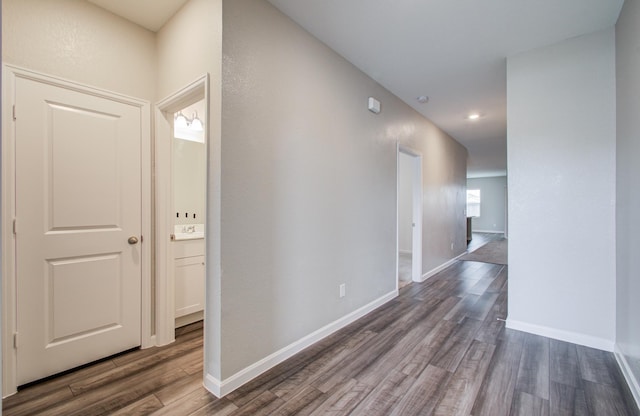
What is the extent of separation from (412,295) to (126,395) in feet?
10.4

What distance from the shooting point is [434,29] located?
2582mm

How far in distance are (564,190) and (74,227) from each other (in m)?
3.97

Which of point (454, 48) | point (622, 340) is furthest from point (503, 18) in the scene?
point (622, 340)

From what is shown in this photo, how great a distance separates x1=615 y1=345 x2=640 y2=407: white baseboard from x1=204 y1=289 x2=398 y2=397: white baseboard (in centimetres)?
201

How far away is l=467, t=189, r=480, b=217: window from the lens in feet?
43.8

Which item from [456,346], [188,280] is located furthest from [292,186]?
[456,346]

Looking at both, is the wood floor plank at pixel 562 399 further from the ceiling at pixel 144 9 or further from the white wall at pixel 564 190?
the ceiling at pixel 144 9

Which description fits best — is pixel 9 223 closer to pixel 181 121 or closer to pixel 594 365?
pixel 181 121

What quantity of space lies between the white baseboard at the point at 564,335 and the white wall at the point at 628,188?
13 cm

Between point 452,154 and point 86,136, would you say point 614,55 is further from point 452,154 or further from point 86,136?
point 86,136

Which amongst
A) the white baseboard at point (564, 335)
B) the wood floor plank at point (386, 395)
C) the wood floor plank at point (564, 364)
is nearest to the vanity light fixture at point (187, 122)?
the wood floor plank at point (386, 395)

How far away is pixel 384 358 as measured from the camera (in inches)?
96.3

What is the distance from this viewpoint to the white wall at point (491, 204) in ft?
41.2

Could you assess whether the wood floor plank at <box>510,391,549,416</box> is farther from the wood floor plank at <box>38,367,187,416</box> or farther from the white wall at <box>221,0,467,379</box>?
the wood floor plank at <box>38,367,187,416</box>
